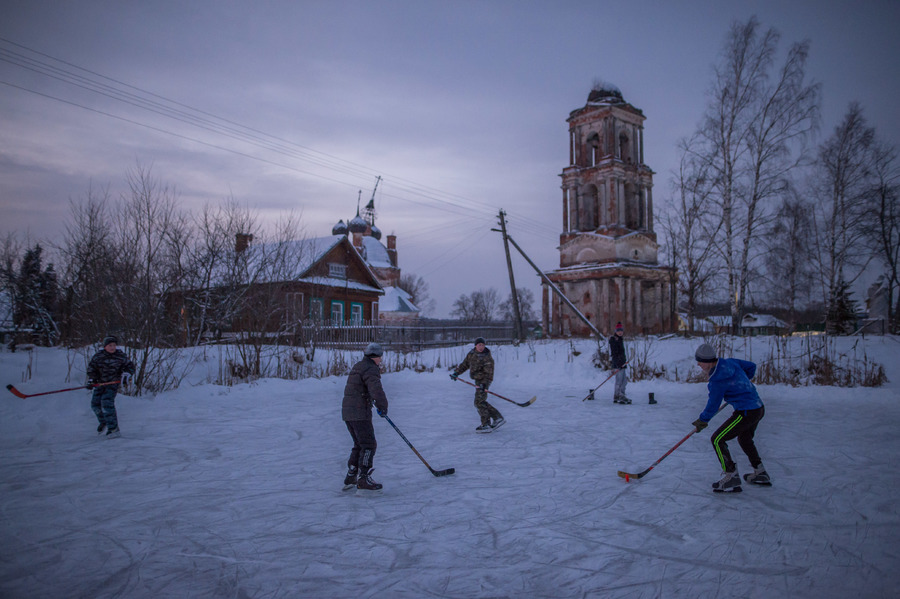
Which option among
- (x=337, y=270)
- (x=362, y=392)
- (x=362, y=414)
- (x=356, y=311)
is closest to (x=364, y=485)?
(x=362, y=414)

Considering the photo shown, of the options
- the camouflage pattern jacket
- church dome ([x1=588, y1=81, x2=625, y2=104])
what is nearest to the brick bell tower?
church dome ([x1=588, y1=81, x2=625, y2=104])

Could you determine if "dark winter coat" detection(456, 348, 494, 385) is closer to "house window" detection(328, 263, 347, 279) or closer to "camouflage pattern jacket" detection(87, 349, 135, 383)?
"camouflage pattern jacket" detection(87, 349, 135, 383)

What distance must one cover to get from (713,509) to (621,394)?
23.5ft

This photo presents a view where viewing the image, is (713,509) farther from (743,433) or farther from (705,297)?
(705,297)

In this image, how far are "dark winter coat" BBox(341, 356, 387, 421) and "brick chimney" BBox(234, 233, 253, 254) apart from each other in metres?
12.2

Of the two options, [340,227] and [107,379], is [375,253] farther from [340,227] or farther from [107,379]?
[107,379]

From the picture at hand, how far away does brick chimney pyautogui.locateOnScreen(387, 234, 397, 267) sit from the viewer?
6006 cm

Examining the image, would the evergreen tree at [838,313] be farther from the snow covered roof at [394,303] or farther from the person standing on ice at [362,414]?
the snow covered roof at [394,303]

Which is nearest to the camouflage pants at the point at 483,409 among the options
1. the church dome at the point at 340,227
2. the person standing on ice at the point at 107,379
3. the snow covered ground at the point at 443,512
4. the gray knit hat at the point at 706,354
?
the snow covered ground at the point at 443,512

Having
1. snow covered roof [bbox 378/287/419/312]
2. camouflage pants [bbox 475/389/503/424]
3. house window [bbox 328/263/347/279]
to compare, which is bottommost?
camouflage pants [bbox 475/389/503/424]

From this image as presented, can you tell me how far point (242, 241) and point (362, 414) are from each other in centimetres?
1306

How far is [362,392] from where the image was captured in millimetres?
5312

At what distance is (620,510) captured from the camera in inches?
180

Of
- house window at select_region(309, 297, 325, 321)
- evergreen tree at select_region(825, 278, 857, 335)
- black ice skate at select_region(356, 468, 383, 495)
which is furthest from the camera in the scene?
evergreen tree at select_region(825, 278, 857, 335)
